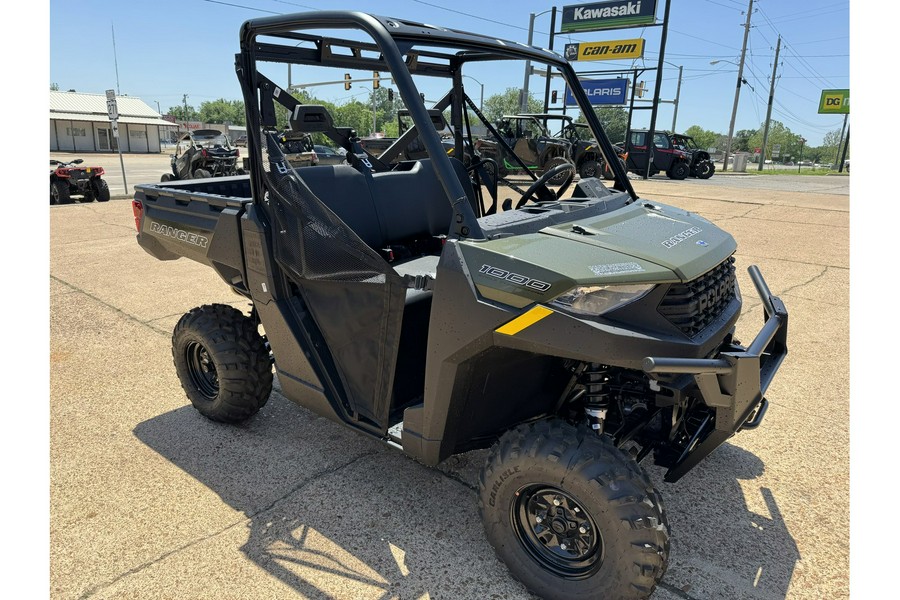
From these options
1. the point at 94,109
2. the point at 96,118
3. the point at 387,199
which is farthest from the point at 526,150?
the point at 94,109

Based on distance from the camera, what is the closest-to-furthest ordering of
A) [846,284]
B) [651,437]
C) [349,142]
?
[651,437] → [349,142] → [846,284]

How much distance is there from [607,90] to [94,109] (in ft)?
149

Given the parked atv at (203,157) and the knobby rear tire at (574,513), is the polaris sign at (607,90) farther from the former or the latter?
the knobby rear tire at (574,513)

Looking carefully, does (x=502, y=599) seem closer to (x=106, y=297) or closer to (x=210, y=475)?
(x=210, y=475)

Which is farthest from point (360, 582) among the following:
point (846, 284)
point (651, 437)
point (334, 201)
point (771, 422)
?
point (846, 284)

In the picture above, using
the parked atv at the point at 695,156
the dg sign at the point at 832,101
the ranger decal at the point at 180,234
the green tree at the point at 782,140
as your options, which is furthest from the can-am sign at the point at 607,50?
the green tree at the point at 782,140

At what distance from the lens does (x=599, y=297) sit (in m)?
2.08

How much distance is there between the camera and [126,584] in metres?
2.35

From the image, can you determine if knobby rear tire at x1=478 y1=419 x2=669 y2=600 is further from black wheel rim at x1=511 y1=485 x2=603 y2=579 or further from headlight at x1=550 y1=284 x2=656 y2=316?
headlight at x1=550 y1=284 x2=656 y2=316

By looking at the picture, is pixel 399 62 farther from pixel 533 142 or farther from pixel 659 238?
pixel 533 142

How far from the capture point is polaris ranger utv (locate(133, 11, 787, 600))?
203 cm

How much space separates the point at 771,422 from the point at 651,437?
4.74ft

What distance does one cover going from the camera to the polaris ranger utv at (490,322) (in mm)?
2025

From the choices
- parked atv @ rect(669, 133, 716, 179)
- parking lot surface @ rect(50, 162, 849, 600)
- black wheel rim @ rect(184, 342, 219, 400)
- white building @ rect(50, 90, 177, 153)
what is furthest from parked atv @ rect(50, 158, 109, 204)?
white building @ rect(50, 90, 177, 153)
